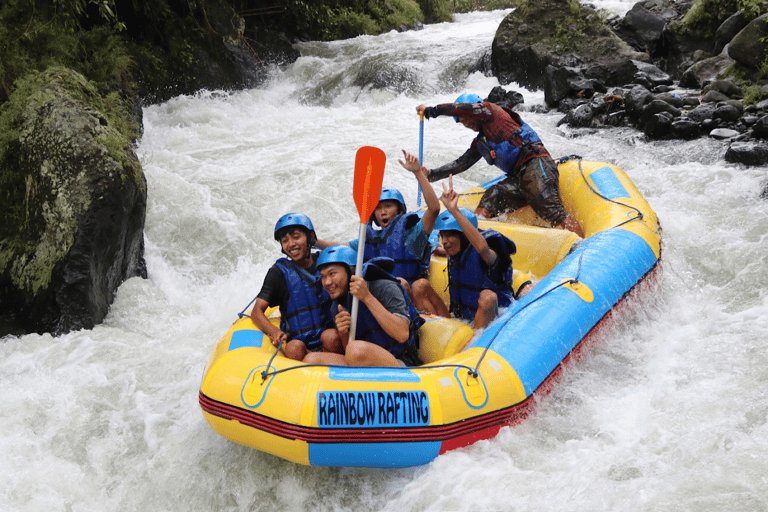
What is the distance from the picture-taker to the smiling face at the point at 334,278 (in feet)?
9.59

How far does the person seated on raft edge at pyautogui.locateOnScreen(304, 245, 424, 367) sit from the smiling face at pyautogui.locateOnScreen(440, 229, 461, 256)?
413 mm

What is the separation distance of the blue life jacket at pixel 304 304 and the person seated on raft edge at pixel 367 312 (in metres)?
0.12

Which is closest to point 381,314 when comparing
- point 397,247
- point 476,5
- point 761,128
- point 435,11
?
point 397,247

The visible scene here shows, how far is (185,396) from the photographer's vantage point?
361 cm

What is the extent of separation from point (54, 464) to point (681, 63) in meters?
9.94

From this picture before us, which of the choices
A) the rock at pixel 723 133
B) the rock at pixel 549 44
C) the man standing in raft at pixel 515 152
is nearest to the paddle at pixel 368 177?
the man standing in raft at pixel 515 152

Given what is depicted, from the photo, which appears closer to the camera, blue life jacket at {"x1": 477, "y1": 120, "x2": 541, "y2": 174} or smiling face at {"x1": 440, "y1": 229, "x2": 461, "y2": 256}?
smiling face at {"x1": 440, "y1": 229, "x2": 461, "y2": 256}

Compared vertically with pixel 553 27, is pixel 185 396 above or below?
below

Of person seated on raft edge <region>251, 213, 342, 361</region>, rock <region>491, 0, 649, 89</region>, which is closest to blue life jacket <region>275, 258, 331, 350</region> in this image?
person seated on raft edge <region>251, 213, 342, 361</region>

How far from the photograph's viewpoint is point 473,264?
134 inches

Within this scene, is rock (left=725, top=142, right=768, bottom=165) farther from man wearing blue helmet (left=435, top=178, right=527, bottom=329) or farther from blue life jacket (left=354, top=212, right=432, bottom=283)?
blue life jacket (left=354, top=212, right=432, bottom=283)

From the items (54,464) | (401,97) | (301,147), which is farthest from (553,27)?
(54,464)

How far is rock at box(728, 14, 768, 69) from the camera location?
302 inches

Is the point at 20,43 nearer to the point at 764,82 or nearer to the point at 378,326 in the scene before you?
the point at 378,326
